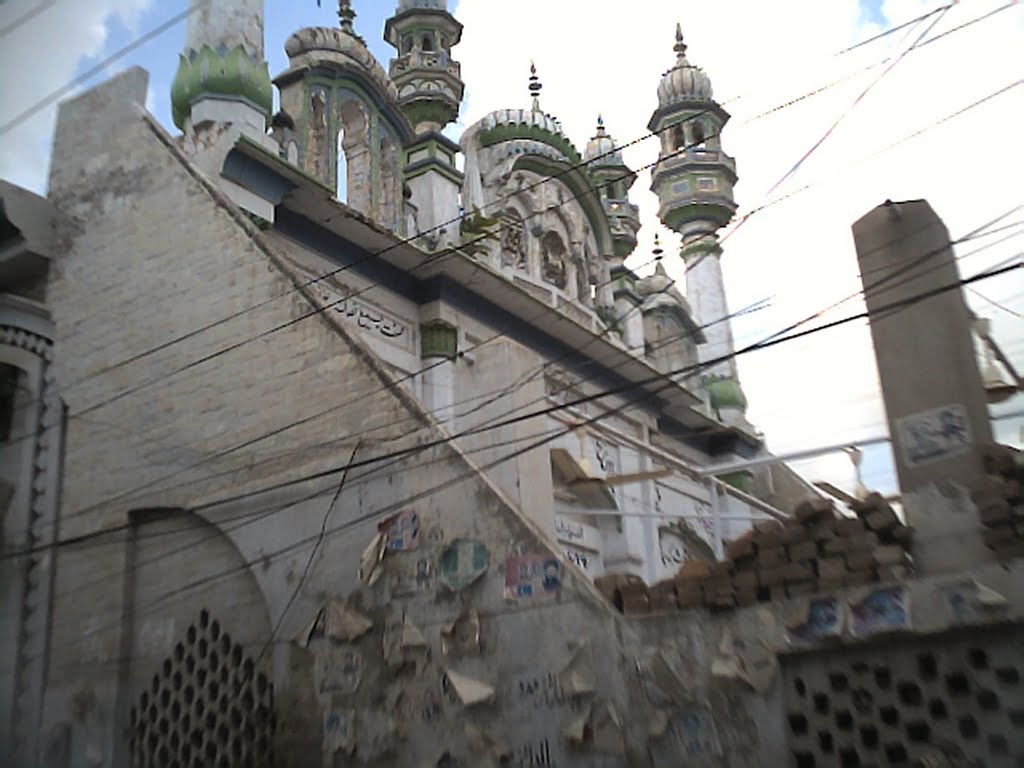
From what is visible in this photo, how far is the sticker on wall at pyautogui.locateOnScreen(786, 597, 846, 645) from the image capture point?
5824mm

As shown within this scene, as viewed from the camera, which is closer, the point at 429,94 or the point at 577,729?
the point at 577,729

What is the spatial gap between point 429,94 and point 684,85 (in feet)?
30.8

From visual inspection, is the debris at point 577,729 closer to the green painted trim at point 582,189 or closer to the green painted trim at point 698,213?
the green painted trim at point 582,189

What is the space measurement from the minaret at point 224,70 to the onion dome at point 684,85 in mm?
11609

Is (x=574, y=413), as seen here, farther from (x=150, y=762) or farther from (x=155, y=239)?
(x=150, y=762)

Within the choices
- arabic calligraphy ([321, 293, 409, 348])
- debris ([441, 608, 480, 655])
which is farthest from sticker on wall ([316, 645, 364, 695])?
arabic calligraphy ([321, 293, 409, 348])

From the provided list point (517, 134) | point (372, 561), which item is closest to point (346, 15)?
point (517, 134)

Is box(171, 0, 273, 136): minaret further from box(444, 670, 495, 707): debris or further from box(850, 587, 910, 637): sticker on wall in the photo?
box(850, 587, 910, 637): sticker on wall

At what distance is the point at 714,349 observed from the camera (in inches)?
795

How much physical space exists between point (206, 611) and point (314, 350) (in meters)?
2.19

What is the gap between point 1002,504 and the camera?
546 centimetres

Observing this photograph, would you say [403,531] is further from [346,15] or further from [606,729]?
[346,15]

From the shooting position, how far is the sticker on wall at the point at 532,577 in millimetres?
6891

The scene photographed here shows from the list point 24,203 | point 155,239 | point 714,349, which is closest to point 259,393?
point 155,239
